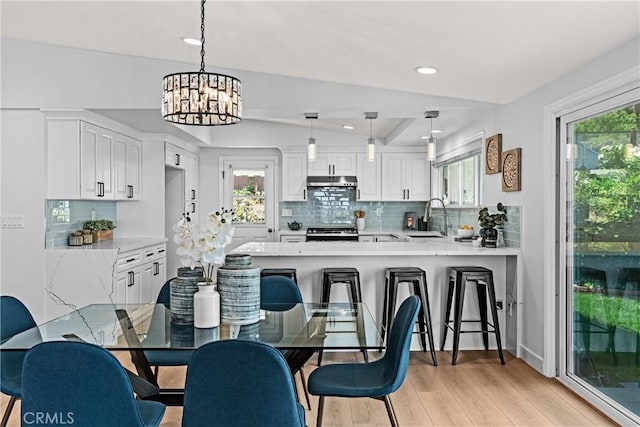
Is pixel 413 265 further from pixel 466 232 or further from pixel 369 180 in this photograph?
pixel 369 180

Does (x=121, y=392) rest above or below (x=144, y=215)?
below

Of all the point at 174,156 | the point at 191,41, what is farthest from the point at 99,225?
the point at 191,41

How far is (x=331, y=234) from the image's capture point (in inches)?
294

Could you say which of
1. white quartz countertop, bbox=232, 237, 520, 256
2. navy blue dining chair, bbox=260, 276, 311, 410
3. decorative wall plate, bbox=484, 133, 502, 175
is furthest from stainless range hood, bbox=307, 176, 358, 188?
navy blue dining chair, bbox=260, 276, 311, 410

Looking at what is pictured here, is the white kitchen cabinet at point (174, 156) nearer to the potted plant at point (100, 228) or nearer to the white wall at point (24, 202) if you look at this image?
the potted plant at point (100, 228)

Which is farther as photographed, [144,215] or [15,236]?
[144,215]

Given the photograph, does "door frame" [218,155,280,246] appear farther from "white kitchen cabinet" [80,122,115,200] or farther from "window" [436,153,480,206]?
"white kitchen cabinet" [80,122,115,200]

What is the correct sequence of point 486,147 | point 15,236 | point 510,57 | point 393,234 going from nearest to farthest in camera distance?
point 510,57, point 15,236, point 486,147, point 393,234

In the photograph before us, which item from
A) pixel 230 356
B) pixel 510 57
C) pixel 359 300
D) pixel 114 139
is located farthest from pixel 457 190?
Result: pixel 230 356

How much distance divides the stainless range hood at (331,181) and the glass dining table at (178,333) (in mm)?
4827

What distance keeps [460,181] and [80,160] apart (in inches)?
175

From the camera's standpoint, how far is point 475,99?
4.68 metres

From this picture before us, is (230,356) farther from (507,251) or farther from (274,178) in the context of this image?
(274,178)

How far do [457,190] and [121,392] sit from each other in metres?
5.71
